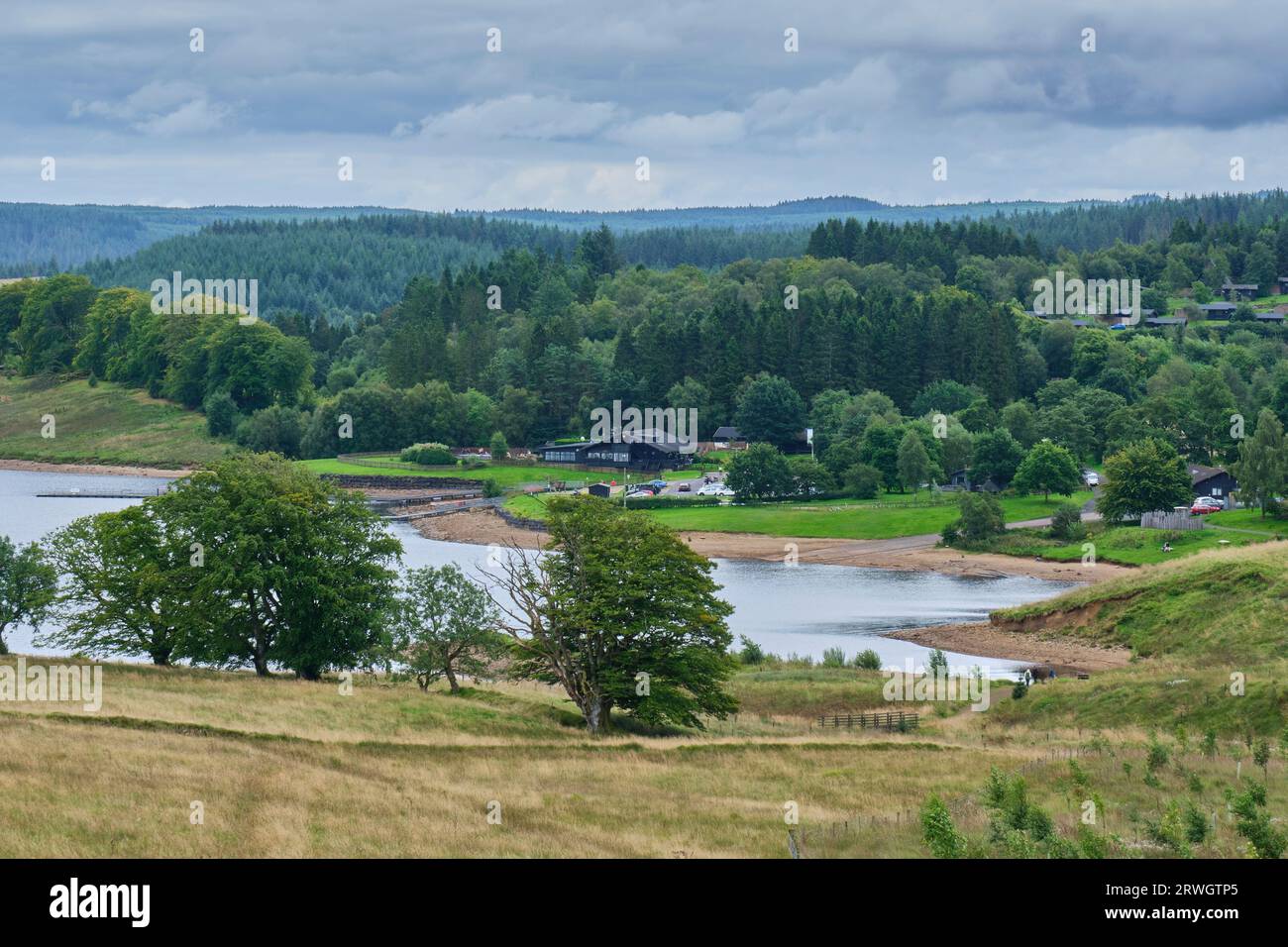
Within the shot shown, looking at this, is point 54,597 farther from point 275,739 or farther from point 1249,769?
point 1249,769

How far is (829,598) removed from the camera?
281ft

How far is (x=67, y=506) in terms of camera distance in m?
125

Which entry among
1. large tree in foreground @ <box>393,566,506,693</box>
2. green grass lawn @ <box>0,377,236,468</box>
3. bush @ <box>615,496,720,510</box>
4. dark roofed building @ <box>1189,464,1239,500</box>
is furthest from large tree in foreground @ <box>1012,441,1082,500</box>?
green grass lawn @ <box>0,377,236,468</box>

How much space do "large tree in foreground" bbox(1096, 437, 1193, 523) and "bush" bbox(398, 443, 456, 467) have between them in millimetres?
67871

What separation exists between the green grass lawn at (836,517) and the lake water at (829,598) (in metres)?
7.96

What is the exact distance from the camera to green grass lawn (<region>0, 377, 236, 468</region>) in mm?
161500

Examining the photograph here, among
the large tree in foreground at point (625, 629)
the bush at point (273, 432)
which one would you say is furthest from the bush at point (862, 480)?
the large tree in foreground at point (625, 629)

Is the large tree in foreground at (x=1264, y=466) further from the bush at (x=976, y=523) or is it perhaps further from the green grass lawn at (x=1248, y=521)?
the bush at (x=976, y=523)

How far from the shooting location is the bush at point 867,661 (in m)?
61.7

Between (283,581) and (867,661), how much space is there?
23.8 m
